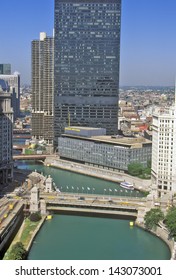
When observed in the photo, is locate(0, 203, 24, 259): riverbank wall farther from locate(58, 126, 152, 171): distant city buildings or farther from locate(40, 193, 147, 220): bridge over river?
locate(58, 126, 152, 171): distant city buildings

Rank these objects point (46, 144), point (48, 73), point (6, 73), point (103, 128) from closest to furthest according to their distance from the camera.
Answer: point (103, 128) → point (46, 144) → point (48, 73) → point (6, 73)

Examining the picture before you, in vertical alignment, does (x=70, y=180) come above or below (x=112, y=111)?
below

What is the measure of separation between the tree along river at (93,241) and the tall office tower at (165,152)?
9.17ft

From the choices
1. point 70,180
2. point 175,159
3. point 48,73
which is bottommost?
point 70,180

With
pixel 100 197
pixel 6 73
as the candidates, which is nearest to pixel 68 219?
pixel 100 197

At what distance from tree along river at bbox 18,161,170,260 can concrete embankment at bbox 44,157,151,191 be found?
3.72m

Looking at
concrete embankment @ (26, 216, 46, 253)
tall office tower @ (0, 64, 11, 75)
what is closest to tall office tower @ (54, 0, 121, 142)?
concrete embankment @ (26, 216, 46, 253)

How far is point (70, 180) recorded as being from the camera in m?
14.0

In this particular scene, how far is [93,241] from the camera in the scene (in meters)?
7.42

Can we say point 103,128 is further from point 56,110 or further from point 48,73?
point 48,73

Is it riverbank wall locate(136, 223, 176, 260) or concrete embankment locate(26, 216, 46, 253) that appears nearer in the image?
concrete embankment locate(26, 216, 46, 253)

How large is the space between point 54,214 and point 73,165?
6.71 meters

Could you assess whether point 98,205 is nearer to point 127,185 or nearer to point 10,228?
point 10,228

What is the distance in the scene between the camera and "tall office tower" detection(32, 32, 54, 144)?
22.5 m
